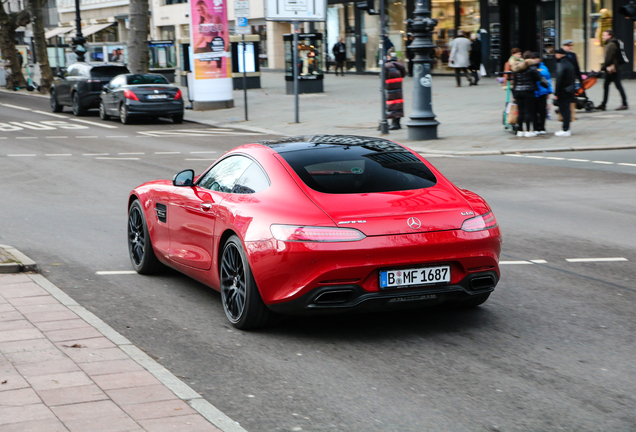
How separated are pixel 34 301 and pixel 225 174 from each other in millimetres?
1650

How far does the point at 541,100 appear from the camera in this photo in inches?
747

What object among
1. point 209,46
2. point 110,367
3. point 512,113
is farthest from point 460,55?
point 110,367

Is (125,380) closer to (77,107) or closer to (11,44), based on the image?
(77,107)

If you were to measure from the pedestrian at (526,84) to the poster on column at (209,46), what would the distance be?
43.0ft

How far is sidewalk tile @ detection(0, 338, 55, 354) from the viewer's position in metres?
5.32

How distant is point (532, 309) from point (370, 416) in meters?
2.46

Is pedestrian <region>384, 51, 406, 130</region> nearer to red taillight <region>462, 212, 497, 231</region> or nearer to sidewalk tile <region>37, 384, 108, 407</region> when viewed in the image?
red taillight <region>462, 212, 497, 231</region>

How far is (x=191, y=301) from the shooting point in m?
6.91

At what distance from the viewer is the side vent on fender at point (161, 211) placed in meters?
7.31

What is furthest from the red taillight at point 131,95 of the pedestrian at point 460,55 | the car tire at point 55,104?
the pedestrian at point 460,55

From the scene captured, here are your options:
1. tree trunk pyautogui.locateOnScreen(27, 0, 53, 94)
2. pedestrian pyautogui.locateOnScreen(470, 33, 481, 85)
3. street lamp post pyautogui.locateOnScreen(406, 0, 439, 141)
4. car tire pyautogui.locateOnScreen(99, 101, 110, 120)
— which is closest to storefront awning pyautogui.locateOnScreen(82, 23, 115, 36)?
tree trunk pyautogui.locateOnScreen(27, 0, 53, 94)

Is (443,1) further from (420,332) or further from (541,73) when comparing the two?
(420,332)

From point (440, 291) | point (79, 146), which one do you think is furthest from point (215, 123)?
point (440, 291)

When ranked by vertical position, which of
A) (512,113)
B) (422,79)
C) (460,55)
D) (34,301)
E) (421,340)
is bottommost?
(421,340)
